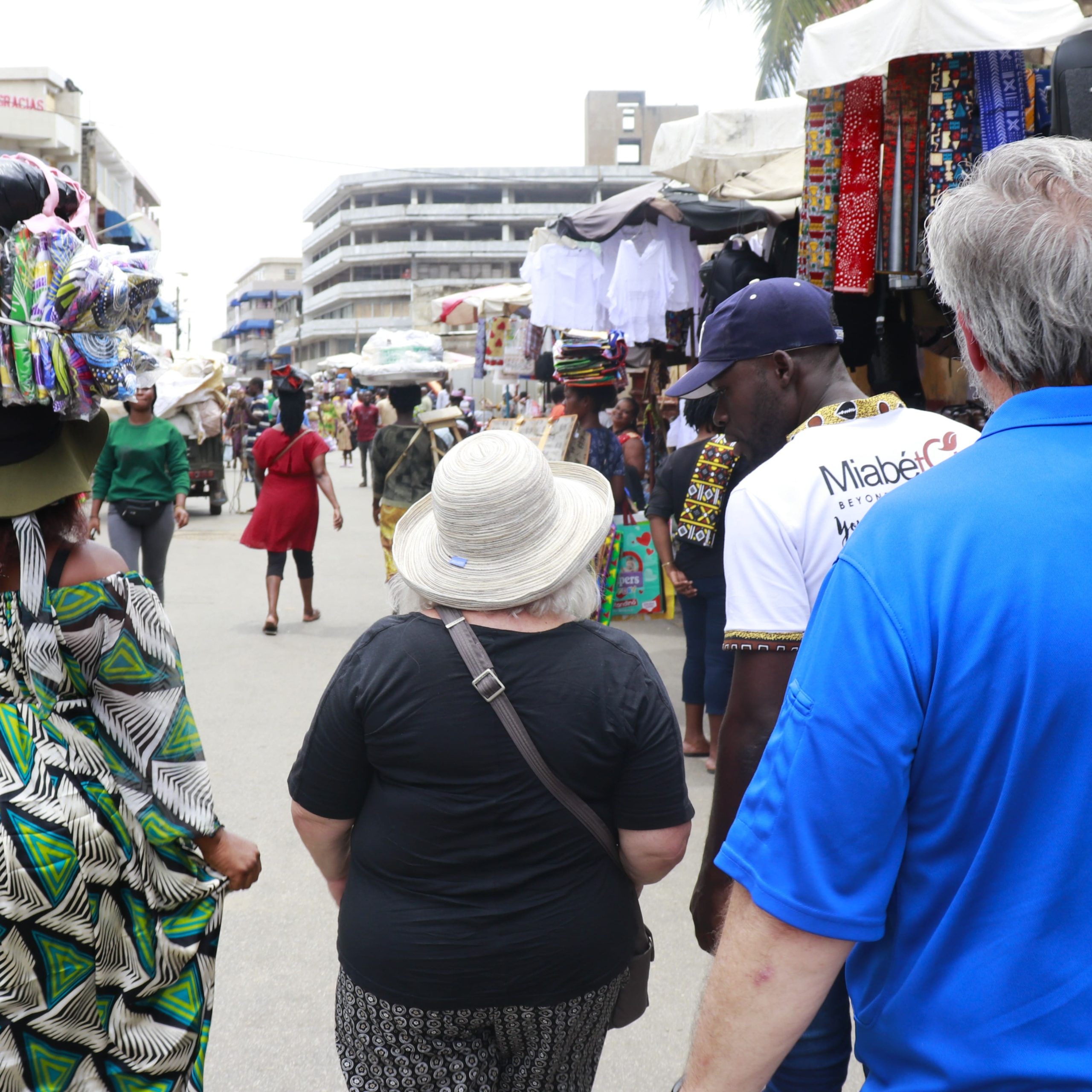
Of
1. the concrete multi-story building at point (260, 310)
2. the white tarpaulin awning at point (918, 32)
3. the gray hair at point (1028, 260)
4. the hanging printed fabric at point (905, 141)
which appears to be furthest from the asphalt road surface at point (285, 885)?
the concrete multi-story building at point (260, 310)

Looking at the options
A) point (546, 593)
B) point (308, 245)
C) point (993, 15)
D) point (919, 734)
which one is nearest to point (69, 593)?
point (546, 593)

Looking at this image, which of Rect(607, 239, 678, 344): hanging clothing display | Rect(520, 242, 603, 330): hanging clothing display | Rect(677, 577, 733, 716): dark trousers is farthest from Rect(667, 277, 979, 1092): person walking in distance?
Rect(520, 242, 603, 330): hanging clothing display

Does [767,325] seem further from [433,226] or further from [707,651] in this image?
[433,226]

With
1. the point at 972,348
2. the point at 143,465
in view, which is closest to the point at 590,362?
the point at 143,465

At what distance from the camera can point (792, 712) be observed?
1.19 m

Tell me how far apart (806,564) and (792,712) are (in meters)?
1.12

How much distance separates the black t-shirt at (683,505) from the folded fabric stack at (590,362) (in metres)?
1.52

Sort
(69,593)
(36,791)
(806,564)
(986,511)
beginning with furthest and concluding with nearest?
(806,564) → (69,593) → (36,791) → (986,511)

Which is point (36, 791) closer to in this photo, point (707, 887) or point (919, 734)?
point (707, 887)

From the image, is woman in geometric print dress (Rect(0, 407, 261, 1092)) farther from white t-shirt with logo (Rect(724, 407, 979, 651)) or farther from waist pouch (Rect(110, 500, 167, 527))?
waist pouch (Rect(110, 500, 167, 527))

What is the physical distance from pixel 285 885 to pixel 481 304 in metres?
10.6

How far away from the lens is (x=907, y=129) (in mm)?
4590

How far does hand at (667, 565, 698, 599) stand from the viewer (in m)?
5.66

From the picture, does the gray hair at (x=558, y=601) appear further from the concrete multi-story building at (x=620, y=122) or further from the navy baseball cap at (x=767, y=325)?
the concrete multi-story building at (x=620, y=122)
